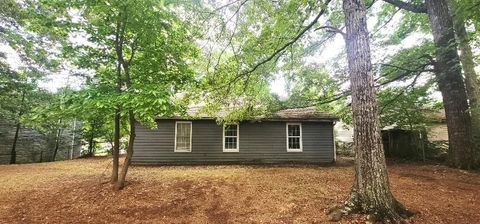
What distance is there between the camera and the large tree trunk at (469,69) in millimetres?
8516

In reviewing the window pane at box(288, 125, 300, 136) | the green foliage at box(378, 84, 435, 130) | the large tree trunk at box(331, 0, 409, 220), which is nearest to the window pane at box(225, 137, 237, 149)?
the window pane at box(288, 125, 300, 136)

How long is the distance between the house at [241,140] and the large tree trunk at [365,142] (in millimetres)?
8984

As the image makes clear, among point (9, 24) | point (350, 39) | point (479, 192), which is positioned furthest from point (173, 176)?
point (9, 24)

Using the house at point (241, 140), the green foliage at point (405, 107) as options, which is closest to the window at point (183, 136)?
the house at point (241, 140)

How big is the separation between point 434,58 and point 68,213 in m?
13.4

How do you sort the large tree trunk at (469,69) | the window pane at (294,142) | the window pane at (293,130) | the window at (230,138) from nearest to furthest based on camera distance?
1. the large tree trunk at (469,69)
2. the window at (230,138)
3. the window pane at (294,142)
4. the window pane at (293,130)

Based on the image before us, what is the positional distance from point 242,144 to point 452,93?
9503mm

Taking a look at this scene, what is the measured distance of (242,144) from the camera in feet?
47.7

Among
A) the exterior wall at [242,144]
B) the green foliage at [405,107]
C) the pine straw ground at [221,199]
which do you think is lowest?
Answer: the pine straw ground at [221,199]

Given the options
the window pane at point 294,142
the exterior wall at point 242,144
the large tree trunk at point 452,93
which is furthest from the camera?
the window pane at point 294,142

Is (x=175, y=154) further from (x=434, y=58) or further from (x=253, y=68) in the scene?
(x=434, y=58)

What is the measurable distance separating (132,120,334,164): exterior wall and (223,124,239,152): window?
0.74ft

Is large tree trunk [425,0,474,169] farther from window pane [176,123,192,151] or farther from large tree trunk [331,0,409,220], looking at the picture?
window pane [176,123,192,151]

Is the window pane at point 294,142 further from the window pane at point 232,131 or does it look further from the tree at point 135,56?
the tree at point 135,56
